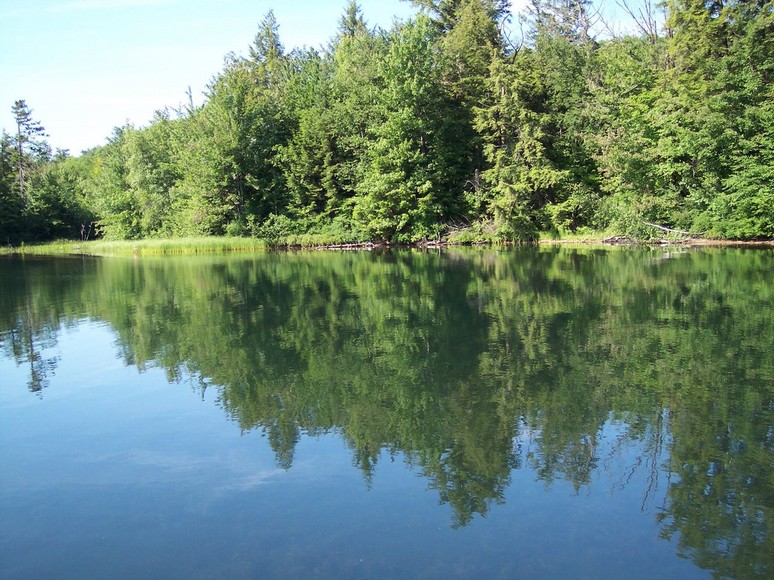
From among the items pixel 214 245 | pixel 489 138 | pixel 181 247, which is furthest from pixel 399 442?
pixel 181 247

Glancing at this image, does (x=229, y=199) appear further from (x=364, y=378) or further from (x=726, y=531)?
(x=726, y=531)

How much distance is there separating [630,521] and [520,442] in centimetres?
193

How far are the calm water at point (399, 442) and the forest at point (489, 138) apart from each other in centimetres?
2049

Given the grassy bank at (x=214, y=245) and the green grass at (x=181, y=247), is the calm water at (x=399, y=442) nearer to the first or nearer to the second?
the grassy bank at (x=214, y=245)

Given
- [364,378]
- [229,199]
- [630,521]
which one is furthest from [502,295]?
[229,199]

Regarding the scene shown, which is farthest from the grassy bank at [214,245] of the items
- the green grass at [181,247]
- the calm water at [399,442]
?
the calm water at [399,442]

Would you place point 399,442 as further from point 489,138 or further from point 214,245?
point 214,245

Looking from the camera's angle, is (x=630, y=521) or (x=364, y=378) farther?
(x=364, y=378)

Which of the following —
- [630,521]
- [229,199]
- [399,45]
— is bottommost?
[630,521]

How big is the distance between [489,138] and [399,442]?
37155mm

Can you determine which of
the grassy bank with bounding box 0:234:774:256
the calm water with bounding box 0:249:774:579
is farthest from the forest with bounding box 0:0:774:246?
the calm water with bounding box 0:249:774:579

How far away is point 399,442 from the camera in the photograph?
7.84m

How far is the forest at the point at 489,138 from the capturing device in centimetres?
3334

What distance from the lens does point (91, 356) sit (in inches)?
527
